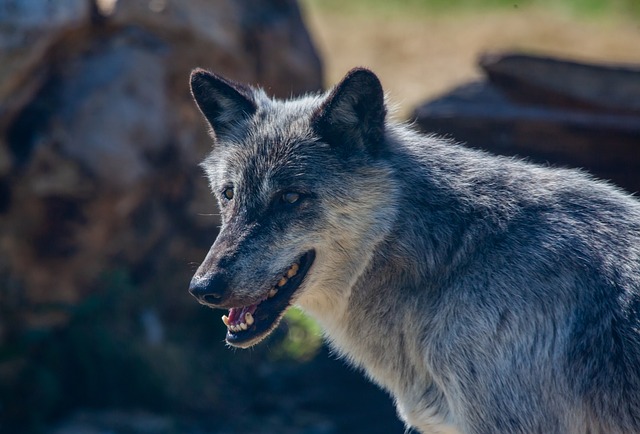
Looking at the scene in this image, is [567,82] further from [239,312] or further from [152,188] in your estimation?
[239,312]

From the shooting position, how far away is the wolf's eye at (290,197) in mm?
4512

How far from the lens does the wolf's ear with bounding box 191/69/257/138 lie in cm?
498

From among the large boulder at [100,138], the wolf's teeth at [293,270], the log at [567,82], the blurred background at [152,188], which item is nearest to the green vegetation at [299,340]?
the blurred background at [152,188]

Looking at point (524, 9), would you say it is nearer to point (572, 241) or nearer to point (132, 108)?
point (132, 108)

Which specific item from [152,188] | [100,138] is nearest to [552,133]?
[152,188]

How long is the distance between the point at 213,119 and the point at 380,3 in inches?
574

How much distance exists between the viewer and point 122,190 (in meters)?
7.50

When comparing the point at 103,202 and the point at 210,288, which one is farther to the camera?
the point at 103,202

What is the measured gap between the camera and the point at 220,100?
16.6 feet

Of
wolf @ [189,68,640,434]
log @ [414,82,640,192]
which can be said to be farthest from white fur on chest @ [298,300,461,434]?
log @ [414,82,640,192]

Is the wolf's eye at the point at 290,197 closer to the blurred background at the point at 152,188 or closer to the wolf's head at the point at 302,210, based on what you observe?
the wolf's head at the point at 302,210

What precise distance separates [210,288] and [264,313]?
0.37 meters

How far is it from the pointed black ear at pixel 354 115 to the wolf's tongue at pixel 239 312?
93 cm

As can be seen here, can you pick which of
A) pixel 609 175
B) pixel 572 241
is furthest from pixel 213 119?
pixel 609 175
